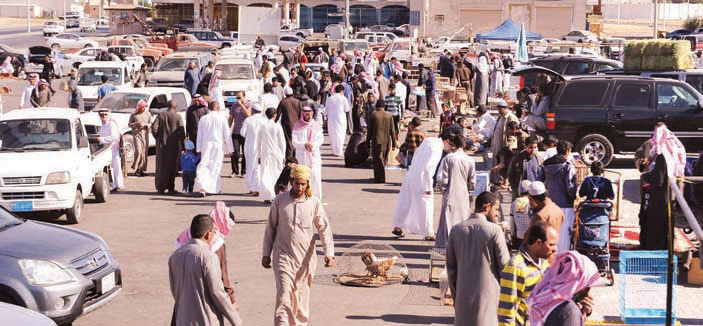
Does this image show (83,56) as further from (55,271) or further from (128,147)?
(55,271)

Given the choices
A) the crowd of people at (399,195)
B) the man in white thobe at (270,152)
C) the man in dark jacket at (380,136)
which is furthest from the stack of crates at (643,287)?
the man in dark jacket at (380,136)

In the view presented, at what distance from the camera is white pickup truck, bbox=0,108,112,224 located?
1636cm

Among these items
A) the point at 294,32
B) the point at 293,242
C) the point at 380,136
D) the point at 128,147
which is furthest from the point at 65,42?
the point at 293,242

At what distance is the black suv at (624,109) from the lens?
2153cm

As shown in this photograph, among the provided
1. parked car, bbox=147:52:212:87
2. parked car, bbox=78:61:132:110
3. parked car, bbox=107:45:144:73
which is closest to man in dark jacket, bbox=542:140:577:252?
parked car, bbox=78:61:132:110

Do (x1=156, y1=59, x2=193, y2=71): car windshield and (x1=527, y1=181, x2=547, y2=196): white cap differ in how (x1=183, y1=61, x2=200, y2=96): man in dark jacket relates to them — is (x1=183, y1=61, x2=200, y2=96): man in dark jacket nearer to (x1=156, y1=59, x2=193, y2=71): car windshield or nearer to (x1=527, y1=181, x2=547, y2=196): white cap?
(x1=156, y1=59, x2=193, y2=71): car windshield

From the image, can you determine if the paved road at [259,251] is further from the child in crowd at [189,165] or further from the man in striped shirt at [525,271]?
the man in striped shirt at [525,271]

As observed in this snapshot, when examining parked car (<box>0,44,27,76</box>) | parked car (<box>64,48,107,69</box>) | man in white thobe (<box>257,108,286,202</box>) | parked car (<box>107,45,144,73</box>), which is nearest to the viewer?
man in white thobe (<box>257,108,286,202</box>)

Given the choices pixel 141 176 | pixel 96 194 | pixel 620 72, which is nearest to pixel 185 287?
pixel 96 194

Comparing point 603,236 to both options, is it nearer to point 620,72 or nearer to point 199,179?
point 199,179

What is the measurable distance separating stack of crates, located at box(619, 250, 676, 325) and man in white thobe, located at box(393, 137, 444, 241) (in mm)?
3278

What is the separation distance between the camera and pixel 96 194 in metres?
18.8

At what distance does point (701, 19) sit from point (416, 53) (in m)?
45.7

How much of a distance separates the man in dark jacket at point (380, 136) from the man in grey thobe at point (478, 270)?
11.5 meters
